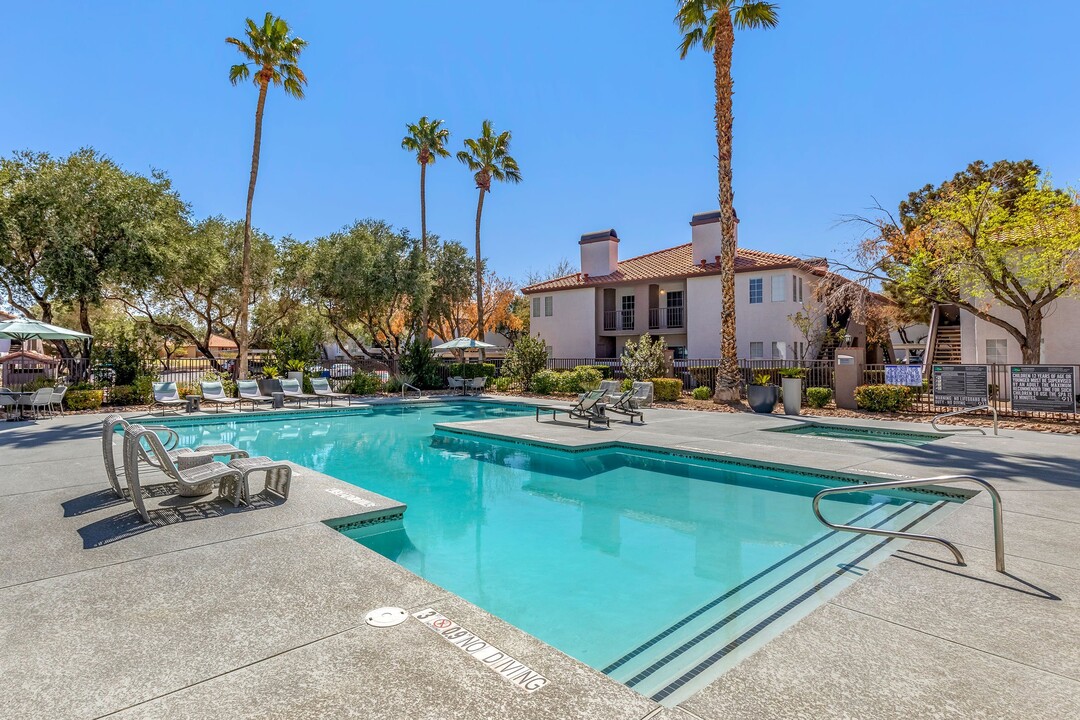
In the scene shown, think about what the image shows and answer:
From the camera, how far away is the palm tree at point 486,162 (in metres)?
28.8

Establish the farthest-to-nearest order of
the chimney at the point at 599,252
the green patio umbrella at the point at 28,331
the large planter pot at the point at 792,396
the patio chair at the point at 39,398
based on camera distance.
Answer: the chimney at the point at 599,252 < the large planter pot at the point at 792,396 < the green patio umbrella at the point at 28,331 < the patio chair at the point at 39,398

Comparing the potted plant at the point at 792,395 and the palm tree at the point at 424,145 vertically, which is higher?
the palm tree at the point at 424,145

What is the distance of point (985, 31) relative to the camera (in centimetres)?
1342

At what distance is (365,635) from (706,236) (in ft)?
87.2

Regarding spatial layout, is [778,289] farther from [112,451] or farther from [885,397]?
[112,451]

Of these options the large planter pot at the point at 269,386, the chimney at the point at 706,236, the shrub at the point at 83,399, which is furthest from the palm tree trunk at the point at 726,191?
the shrub at the point at 83,399

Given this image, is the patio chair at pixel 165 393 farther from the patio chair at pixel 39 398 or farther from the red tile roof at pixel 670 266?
the red tile roof at pixel 670 266

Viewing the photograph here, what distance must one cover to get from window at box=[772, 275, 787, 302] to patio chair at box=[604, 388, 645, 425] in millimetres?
13214

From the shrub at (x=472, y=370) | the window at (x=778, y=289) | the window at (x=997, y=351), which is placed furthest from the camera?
the shrub at (x=472, y=370)

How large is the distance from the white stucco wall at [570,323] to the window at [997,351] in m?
16.5

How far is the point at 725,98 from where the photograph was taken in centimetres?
1700

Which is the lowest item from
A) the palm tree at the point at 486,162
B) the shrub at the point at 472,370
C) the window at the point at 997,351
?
the shrub at the point at 472,370

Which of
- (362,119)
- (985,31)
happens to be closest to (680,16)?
(985,31)

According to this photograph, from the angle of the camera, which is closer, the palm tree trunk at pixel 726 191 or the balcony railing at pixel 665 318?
the palm tree trunk at pixel 726 191
